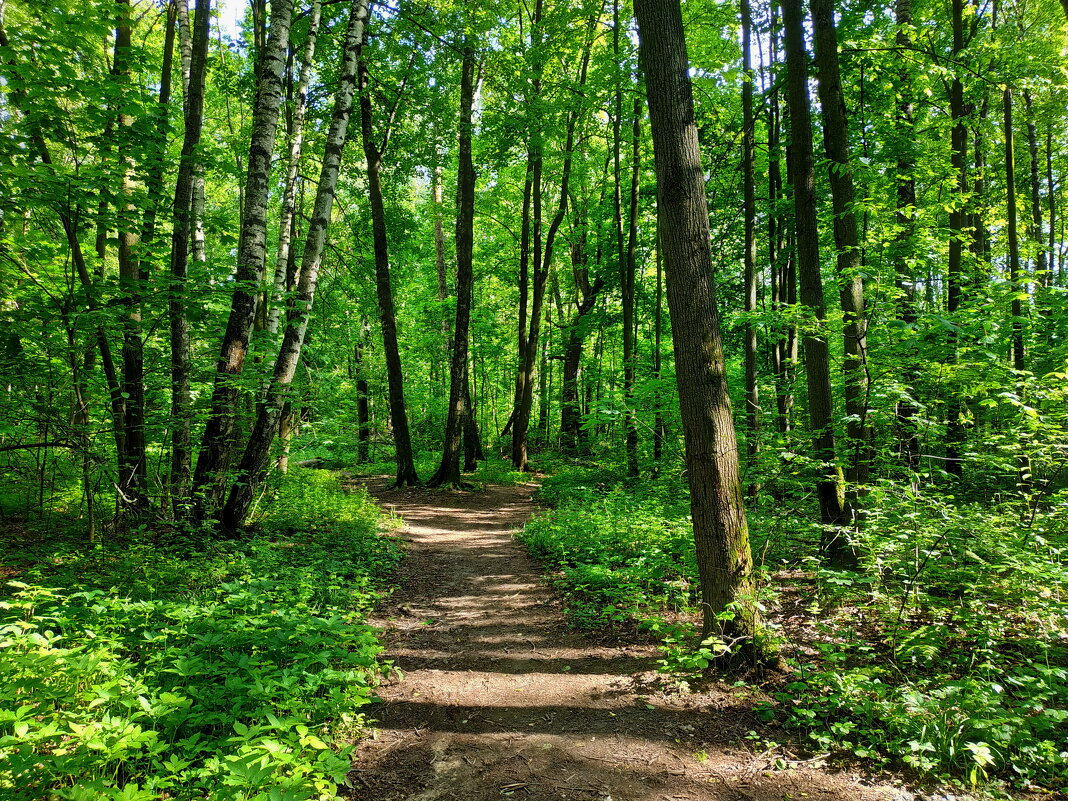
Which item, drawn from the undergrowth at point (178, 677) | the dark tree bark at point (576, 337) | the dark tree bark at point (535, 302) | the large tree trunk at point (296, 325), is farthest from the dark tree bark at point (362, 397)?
the undergrowth at point (178, 677)

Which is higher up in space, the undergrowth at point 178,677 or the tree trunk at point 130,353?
the tree trunk at point 130,353

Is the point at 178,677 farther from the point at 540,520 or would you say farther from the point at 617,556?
the point at 540,520

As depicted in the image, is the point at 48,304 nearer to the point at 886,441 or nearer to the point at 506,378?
the point at 886,441

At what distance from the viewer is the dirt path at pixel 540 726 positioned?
3014mm

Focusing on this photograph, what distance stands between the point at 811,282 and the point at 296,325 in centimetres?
686

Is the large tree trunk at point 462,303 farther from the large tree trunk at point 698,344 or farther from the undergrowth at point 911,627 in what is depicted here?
the large tree trunk at point 698,344

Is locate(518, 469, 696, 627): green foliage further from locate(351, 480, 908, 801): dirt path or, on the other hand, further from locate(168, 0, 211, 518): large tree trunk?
locate(168, 0, 211, 518): large tree trunk

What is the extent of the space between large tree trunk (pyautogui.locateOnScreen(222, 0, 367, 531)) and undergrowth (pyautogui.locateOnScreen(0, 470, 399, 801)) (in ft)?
4.32

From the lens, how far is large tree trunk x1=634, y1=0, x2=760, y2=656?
13.1ft

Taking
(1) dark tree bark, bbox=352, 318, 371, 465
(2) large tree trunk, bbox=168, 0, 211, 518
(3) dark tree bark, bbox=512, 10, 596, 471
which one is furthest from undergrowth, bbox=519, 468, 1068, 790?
(1) dark tree bark, bbox=352, 318, 371, 465

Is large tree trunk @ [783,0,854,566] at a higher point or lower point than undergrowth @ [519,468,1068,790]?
higher

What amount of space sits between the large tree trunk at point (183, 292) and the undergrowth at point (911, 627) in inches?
204

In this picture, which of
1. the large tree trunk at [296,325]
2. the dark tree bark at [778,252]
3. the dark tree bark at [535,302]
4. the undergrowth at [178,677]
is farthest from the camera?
the dark tree bark at [535,302]

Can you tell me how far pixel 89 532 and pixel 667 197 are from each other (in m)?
7.16
